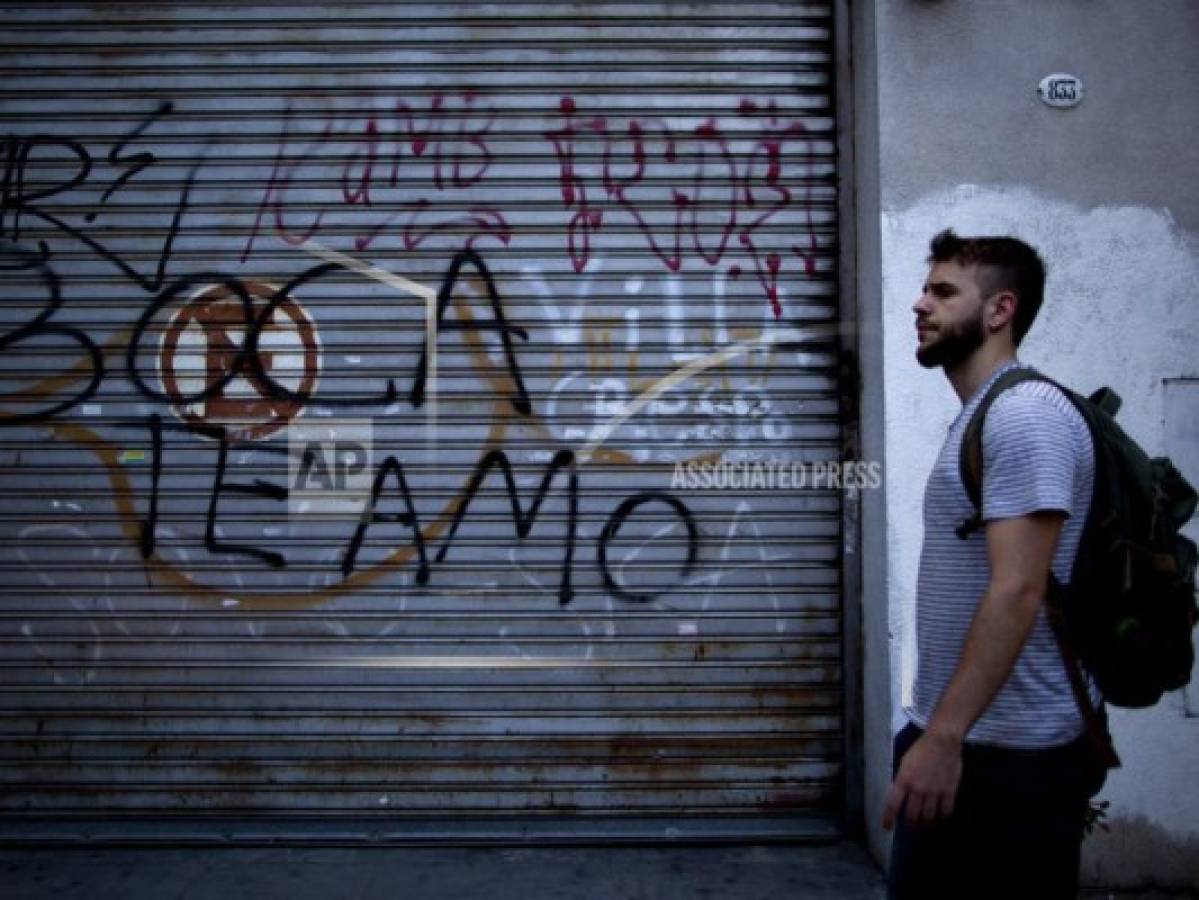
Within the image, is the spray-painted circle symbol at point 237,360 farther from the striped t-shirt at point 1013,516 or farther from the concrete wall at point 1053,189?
the striped t-shirt at point 1013,516

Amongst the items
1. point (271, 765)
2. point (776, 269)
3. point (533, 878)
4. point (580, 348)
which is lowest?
point (533, 878)

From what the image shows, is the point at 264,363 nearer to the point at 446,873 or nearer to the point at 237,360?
the point at 237,360

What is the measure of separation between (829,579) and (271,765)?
7.82 ft

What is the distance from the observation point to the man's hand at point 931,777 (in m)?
2.02

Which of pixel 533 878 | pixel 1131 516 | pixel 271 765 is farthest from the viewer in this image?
pixel 271 765

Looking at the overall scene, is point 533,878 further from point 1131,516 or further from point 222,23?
point 222,23

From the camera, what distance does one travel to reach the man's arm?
2.01m

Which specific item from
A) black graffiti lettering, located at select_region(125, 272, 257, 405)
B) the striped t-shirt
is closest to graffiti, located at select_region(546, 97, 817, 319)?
black graffiti lettering, located at select_region(125, 272, 257, 405)

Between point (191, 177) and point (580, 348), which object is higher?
point (191, 177)

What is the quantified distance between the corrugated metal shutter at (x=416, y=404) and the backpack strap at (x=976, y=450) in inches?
88.6

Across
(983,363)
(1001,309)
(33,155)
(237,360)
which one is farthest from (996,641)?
(33,155)

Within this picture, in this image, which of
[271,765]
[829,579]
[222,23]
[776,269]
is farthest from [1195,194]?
[271,765]

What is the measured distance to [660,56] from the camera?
4477 millimetres

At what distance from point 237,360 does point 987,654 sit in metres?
3.39
